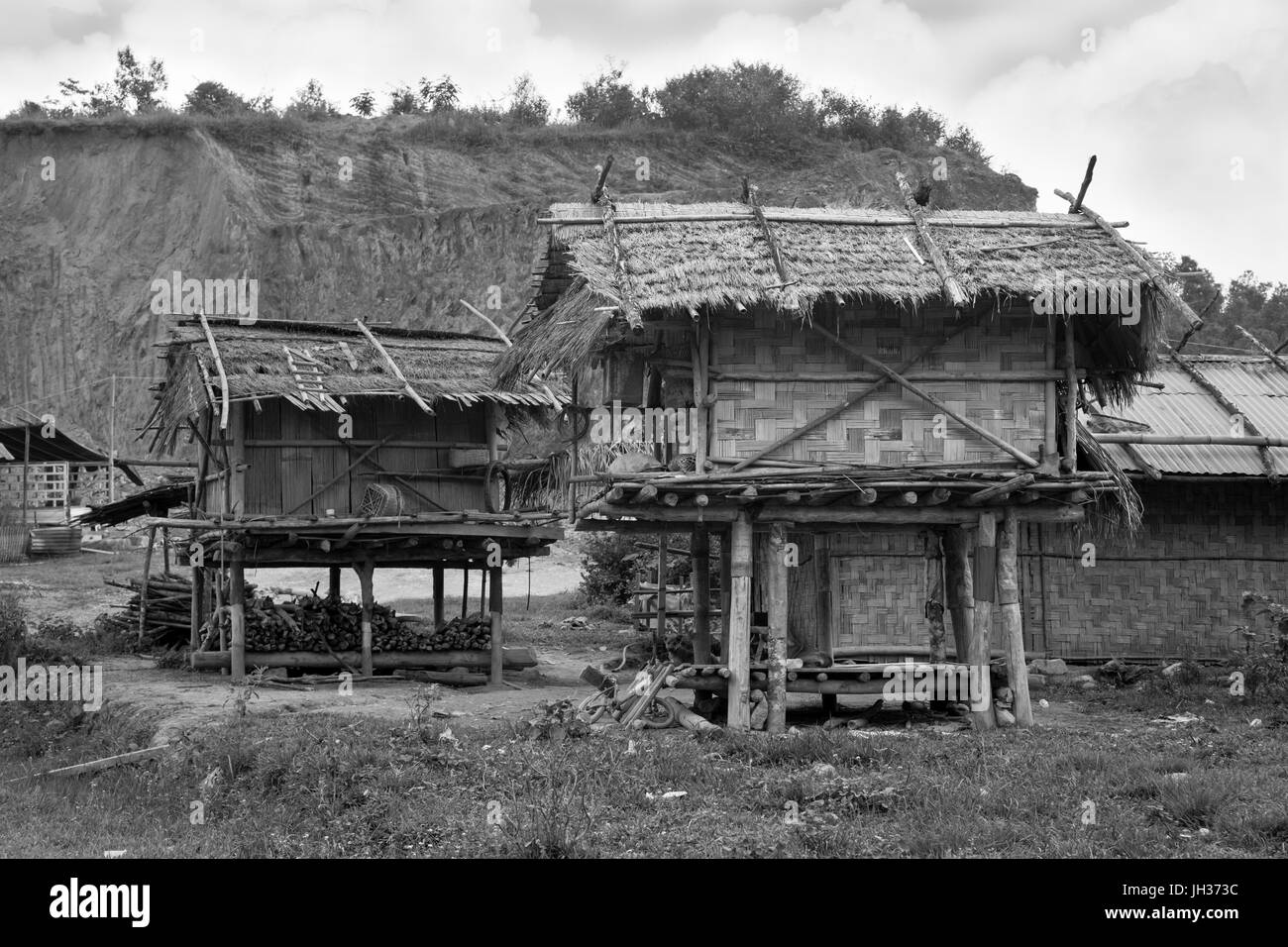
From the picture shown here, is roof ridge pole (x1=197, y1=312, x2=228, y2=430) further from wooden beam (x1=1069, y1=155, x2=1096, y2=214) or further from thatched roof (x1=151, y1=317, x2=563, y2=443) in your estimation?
wooden beam (x1=1069, y1=155, x2=1096, y2=214)

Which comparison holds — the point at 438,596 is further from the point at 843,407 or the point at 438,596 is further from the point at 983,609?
the point at 983,609

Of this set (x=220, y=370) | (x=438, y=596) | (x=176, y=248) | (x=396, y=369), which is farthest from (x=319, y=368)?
(x=176, y=248)

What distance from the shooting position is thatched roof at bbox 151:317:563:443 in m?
18.0

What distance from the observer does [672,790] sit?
10.6m

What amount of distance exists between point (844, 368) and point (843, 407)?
1.39 ft

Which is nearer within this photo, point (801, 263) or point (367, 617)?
point (801, 263)

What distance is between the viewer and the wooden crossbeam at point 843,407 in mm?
13234

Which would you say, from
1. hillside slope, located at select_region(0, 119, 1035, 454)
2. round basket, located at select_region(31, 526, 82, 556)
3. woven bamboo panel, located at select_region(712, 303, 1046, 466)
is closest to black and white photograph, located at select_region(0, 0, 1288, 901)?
woven bamboo panel, located at select_region(712, 303, 1046, 466)

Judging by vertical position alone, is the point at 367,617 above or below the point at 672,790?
above

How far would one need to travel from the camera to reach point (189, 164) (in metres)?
44.3

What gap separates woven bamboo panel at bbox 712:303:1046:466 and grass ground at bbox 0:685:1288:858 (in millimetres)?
2811

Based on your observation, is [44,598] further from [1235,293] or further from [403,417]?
[1235,293]

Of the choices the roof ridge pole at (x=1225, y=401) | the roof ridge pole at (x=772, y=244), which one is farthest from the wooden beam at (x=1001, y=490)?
the roof ridge pole at (x=1225, y=401)
